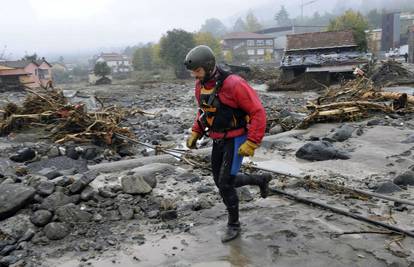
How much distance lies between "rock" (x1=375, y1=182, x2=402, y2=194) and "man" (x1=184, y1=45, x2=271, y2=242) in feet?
7.70

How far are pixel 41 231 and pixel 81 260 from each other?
33.4 inches

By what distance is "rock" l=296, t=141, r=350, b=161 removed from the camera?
24.5 feet

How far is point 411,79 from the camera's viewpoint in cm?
2753

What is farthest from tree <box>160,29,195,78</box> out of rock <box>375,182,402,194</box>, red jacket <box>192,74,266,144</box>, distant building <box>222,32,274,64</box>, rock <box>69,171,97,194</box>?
red jacket <box>192,74,266,144</box>

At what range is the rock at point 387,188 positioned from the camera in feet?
18.0

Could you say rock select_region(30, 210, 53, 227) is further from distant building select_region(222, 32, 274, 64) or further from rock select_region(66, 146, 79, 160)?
distant building select_region(222, 32, 274, 64)

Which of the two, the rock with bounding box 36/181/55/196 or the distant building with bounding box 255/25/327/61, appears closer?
the rock with bounding box 36/181/55/196

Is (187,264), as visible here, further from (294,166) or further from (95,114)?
(95,114)

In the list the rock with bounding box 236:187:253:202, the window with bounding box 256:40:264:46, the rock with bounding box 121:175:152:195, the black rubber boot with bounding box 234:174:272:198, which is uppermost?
the window with bounding box 256:40:264:46

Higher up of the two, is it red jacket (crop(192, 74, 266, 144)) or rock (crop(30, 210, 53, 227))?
red jacket (crop(192, 74, 266, 144))

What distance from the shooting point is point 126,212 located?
5070mm

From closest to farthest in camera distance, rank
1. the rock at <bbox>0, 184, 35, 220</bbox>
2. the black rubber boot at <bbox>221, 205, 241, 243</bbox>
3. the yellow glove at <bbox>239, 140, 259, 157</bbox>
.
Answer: the yellow glove at <bbox>239, 140, 259, 157</bbox>
the black rubber boot at <bbox>221, 205, 241, 243</bbox>
the rock at <bbox>0, 184, 35, 220</bbox>

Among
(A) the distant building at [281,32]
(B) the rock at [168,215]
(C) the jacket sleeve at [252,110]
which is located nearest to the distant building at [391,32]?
(A) the distant building at [281,32]

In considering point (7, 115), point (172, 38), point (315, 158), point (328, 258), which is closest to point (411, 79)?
point (315, 158)
